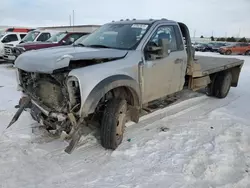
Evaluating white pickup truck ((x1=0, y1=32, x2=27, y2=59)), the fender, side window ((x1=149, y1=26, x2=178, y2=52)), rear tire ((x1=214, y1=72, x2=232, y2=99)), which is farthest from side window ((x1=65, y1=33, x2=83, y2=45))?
the fender

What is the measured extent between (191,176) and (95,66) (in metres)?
2.01

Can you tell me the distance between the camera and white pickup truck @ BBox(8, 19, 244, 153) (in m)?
3.44

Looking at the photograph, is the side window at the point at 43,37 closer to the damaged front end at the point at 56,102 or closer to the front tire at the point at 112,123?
the damaged front end at the point at 56,102

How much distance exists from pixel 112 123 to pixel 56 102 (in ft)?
2.95

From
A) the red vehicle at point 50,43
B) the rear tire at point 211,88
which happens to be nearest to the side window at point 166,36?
the rear tire at point 211,88

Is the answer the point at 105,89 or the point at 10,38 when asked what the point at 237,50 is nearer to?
the point at 10,38

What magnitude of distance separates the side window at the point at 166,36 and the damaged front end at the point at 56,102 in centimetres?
192

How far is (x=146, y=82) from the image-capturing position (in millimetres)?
4426

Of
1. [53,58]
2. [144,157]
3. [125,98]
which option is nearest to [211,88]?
[125,98]

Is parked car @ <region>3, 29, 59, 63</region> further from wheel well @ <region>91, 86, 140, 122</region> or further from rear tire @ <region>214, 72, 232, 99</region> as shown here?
wheel well @ <region>91, 86, 140, 122</region>

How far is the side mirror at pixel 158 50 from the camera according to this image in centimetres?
434

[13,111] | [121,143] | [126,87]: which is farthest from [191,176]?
[13,111]

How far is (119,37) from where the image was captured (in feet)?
15.6

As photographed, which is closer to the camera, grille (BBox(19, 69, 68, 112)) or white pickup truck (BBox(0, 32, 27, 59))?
grille (BBox(19, 69, 68, 112))
